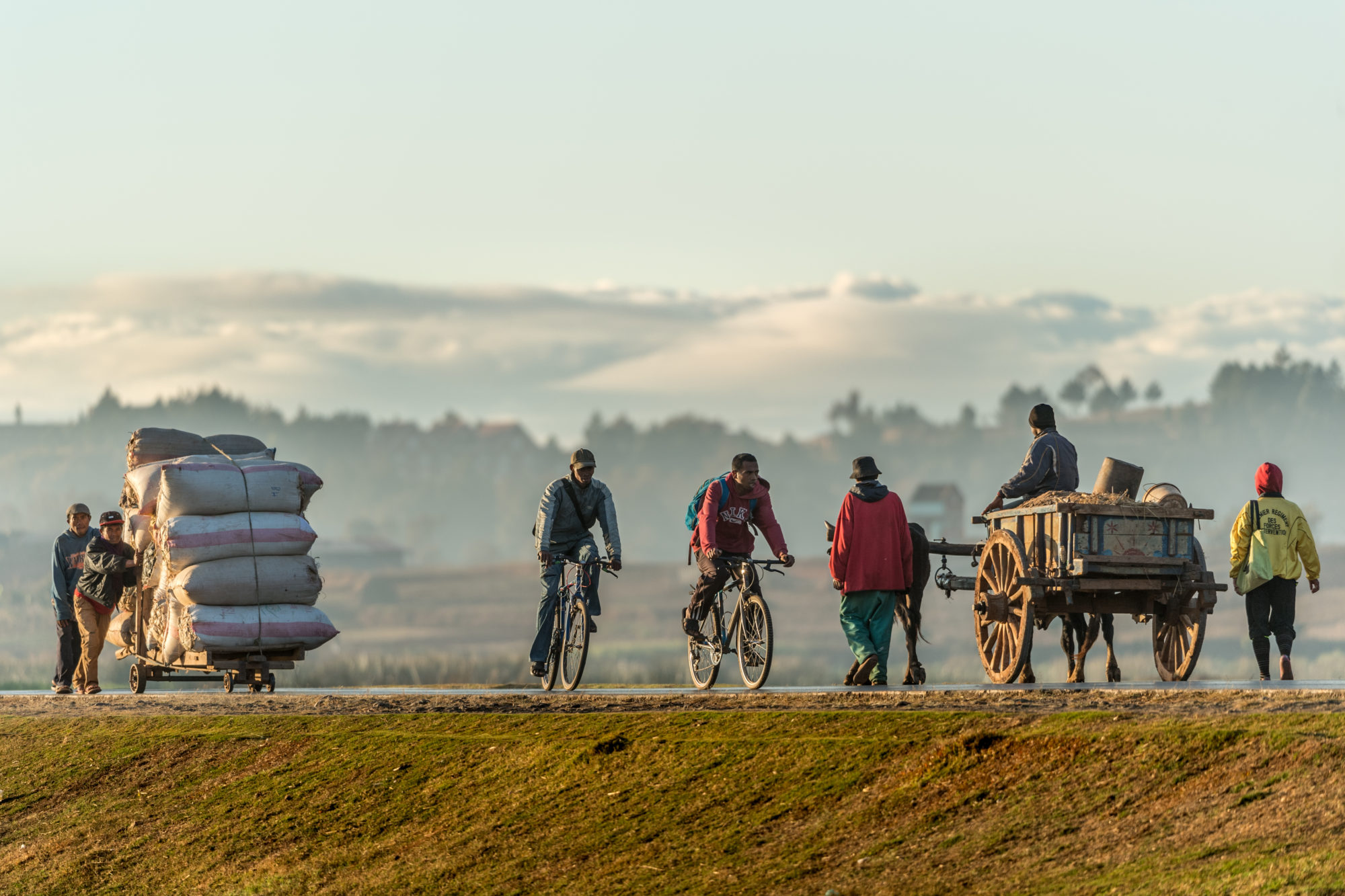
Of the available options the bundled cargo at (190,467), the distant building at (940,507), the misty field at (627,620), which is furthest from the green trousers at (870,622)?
the distant building at (940,507)

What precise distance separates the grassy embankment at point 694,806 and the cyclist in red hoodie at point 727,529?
1.91 metres

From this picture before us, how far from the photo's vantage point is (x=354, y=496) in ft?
644

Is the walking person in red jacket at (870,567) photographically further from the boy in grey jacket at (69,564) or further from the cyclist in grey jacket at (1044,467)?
the boy in grey jacket at (69,564)

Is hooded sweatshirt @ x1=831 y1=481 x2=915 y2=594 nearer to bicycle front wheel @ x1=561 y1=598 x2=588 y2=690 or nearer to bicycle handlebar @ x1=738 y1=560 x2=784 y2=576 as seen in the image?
bicycle handlebar @ x1=738 y1=560 x2=784 y2=576

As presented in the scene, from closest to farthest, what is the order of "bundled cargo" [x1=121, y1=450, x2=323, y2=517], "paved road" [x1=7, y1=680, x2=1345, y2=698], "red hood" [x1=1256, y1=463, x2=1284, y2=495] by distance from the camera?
"paved road" [x1=7, y1=680, x2=1345, y2=698]
"red hood" [x1=1256, y1=463, x2=1284, y2=495]
"bundled cargo" [x1=121, y1=450, x2=323, y2=517]

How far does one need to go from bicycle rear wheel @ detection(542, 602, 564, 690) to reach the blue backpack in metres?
1.51

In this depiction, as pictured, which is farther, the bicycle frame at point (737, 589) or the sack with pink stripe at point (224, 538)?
the sack with pink stripe at point (224, 538)

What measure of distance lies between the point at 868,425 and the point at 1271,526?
596 ft

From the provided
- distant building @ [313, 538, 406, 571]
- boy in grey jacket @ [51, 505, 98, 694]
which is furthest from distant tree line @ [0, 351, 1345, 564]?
boy in grey jacket @ [51, 505, 98, 694]

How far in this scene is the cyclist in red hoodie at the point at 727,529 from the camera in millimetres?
15141

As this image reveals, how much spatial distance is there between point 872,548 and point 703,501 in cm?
144

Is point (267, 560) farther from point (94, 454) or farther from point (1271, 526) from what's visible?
point (94, 454)

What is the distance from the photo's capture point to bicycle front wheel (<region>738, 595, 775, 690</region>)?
1459cm

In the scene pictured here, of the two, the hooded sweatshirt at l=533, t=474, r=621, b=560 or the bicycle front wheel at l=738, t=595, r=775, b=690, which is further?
the hooded sweatshirt at l=533, t=474, r=621, b=560
